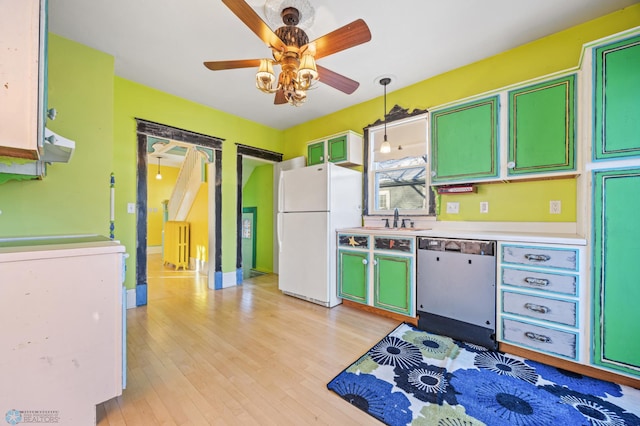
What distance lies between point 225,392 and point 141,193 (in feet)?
8.62

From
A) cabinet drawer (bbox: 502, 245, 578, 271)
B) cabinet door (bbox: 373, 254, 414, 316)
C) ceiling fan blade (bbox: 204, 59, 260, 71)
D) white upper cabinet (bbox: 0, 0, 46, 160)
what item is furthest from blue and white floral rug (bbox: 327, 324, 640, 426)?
ceiling fan blade (bbox: 204, 59, 260, 71)

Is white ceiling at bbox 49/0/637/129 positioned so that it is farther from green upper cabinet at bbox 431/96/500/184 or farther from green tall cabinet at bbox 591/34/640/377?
green tall cabinet at bbox 591/34/640/377

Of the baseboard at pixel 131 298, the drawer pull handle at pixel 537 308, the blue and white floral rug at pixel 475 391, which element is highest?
the drawer pull handle at pixel 537 308

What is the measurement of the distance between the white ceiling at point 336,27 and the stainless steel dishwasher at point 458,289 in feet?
6.12

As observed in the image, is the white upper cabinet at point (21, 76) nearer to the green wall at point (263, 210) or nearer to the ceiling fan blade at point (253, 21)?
the ceiling fan blade at point (253, 21)

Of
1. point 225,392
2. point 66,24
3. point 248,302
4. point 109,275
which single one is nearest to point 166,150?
point 66,24

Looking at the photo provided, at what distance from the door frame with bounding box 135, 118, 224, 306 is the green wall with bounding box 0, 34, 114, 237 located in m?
0.57

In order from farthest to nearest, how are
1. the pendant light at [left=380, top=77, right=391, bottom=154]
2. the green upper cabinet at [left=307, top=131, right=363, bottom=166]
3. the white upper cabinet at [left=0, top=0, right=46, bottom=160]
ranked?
the green upper cabinet at [left=307, top=131, right=363, bottom=166], the pendant light at [left=380, top=77, right=391, bottom=154], the white upper cabinet at [left=0, top=0, right=46, bottom=160]

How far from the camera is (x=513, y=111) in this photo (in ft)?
7.28

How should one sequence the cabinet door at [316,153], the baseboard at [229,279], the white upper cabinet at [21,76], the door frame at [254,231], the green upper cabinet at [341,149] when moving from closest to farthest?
the white upper cabinet at [21,76] → the green upper cabinet at [341,149] → the cabinet door at [316,153] → the baseboard at [229,279] → the door frame at [254,231]

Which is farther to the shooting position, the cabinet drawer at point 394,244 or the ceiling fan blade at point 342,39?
the cabinet drawer at point 394,244

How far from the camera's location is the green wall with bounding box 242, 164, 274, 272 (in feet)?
16.1

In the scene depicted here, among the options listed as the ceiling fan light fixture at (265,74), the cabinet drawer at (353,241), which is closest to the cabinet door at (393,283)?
the cabinet drawer at (353,241)

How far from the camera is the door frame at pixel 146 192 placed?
310cm
